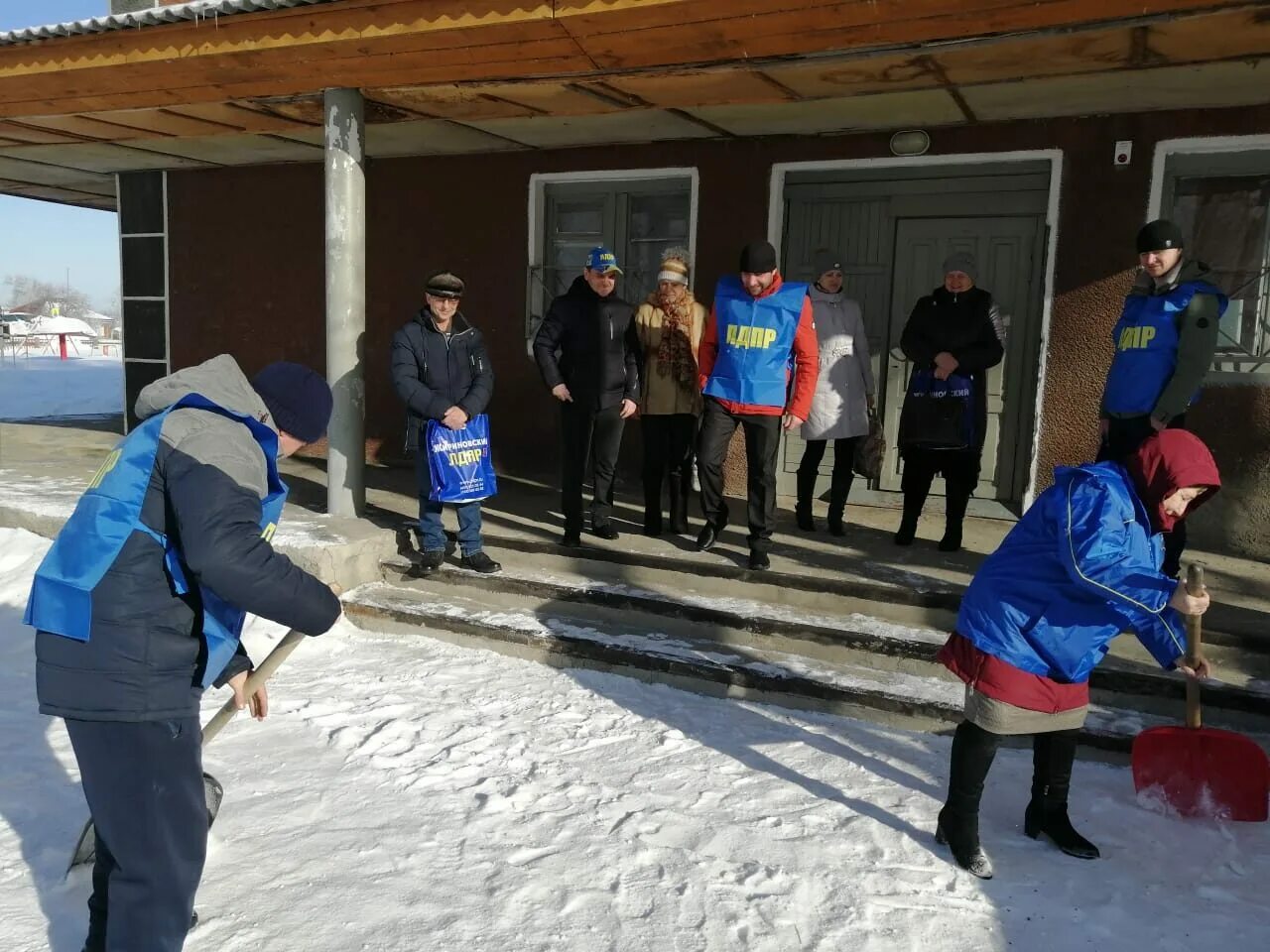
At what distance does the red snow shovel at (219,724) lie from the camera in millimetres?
2535

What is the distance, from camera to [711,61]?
4.74m

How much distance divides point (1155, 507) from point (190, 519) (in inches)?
97.7

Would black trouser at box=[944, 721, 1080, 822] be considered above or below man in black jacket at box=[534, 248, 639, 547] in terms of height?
below

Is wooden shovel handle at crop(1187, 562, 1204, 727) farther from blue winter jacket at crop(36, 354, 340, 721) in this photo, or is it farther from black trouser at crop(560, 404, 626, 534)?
black trouser at crop(560, 404, 626, 534)

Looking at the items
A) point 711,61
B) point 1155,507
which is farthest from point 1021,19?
point 1155,507

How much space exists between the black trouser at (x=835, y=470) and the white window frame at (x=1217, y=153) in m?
2.15

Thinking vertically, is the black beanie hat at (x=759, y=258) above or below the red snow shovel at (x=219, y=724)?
above

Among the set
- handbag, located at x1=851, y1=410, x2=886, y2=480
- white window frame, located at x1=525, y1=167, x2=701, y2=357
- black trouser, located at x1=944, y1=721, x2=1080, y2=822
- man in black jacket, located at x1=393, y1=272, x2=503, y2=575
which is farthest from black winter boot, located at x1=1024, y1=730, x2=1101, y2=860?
white window frame, located at x1=525, y1=167, x2=701, y2=357

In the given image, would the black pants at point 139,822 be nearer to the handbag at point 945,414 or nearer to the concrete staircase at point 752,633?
the concrete staircase at point 752,633

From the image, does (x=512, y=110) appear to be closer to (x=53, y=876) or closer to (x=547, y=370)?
(x=547, y=370)

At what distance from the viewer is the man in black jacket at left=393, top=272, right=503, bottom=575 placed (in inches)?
199

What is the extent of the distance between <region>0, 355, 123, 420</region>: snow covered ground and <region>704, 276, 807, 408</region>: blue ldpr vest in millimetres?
10197

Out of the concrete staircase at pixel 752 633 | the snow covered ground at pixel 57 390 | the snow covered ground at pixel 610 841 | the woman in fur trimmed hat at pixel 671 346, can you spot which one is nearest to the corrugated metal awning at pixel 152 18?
the woman in fur trimmed hat at pixel 671 346

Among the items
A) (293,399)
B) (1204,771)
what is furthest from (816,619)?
(293,399)
